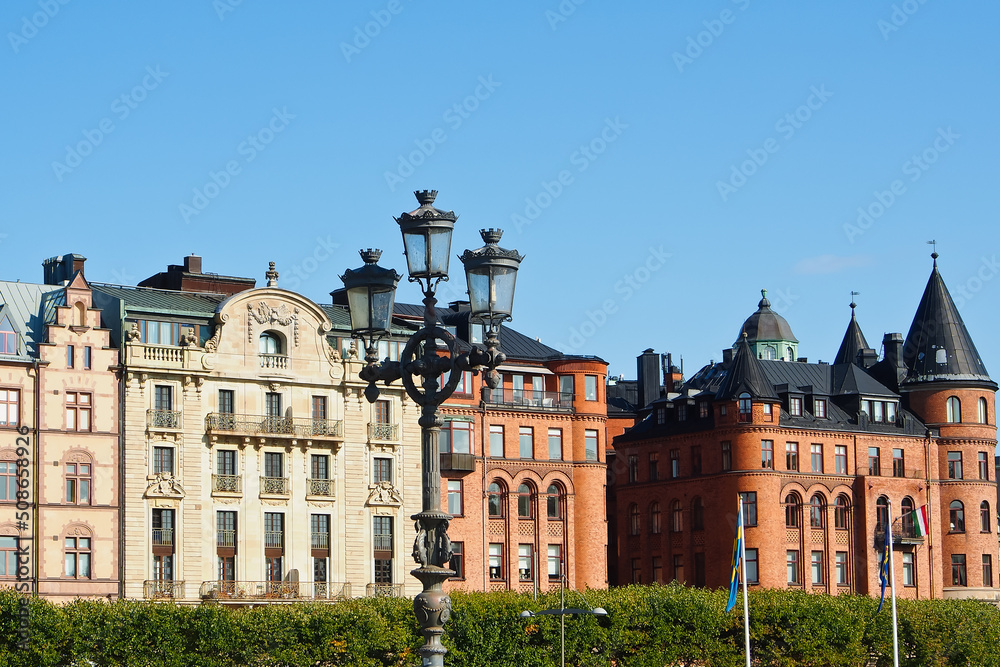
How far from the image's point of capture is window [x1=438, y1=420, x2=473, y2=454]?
9500cm

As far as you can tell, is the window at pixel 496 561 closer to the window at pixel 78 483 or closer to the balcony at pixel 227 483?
the balcony at pixel 227 483

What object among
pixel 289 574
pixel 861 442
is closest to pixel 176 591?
pixel 289 574

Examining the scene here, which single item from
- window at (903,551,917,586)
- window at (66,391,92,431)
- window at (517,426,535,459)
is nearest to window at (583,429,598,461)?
window at (517,426,535,459)

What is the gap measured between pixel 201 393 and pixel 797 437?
125 ft

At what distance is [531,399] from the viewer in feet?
326

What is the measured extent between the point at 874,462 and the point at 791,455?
21.2 feet

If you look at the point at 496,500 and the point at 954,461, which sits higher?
the point at 954,461

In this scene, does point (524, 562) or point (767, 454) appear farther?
point (767, 454)

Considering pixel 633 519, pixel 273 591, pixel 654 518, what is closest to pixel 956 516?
pixel 654 518

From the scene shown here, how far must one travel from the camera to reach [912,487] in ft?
362

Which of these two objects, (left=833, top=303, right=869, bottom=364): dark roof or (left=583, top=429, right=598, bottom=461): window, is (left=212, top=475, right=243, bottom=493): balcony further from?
(left=833, top=303, right=869, bottom=364): dark roof

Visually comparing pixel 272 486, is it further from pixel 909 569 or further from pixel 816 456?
pixel 909 569

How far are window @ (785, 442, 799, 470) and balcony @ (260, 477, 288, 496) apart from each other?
109ft

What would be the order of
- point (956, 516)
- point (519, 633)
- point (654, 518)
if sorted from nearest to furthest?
point (519, 633) < point (654, 518) < point (956, 516)
